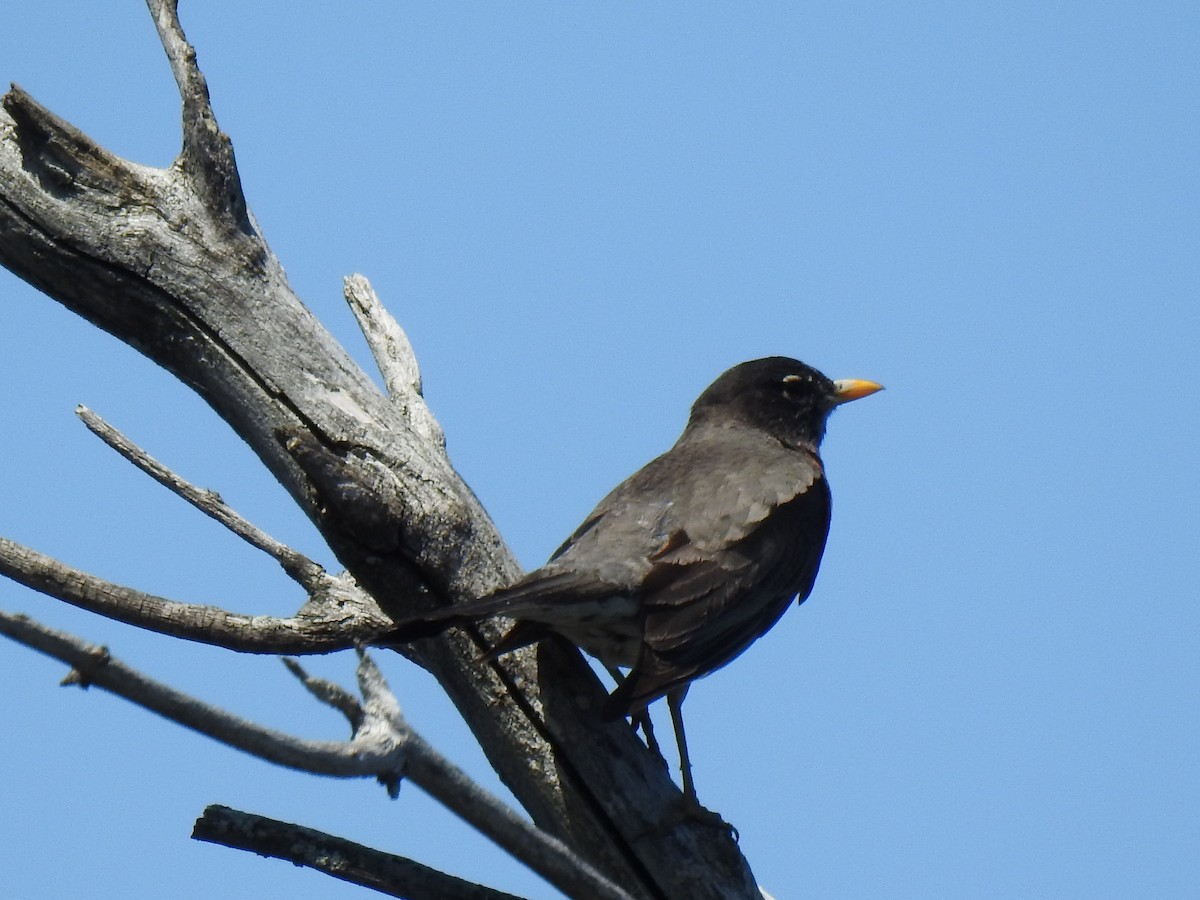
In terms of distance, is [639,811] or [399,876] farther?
[639,811]

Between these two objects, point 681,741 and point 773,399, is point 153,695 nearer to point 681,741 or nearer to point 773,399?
point 681,741

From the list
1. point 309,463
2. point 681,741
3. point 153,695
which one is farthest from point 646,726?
point 153,695

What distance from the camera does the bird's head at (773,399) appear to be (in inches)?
245

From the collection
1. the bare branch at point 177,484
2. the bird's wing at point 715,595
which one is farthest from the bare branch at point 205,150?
the bird's wing at point 715,595

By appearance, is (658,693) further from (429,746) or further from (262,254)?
(262,254)

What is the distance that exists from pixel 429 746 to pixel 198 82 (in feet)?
8.22

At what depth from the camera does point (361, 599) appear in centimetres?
404

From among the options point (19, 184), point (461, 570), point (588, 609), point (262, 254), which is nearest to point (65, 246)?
point (19, 184)

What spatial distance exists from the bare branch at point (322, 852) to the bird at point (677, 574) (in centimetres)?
73

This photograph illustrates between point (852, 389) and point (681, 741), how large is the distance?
2.62m

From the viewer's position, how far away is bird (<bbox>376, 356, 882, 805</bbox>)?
3.81 meters

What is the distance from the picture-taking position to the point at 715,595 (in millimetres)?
4371

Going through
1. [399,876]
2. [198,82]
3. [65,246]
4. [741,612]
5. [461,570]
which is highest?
[198,82]

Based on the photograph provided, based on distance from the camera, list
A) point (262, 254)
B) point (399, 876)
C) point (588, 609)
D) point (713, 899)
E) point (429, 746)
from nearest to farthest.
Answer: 1. point (429, 746)
2. point (399, 876)
3. point (713, 899)
4. point (588, 609)
5. point (262, 254)
